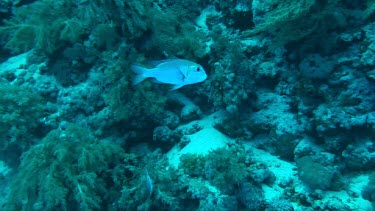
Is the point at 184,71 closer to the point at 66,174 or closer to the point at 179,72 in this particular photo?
the point at 179,72

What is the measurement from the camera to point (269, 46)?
15.3 ft

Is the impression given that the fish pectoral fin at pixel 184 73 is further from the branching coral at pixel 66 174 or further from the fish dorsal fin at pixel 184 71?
the branching coral at pixel 66 174

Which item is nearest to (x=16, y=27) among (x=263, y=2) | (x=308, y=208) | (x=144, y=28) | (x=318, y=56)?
(x=144, y=28)

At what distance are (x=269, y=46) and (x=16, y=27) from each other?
5944 millimetres

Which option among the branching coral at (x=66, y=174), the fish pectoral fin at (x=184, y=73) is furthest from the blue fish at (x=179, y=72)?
the branching coral at (x=66, y=174)

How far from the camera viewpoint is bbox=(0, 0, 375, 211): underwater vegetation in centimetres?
381

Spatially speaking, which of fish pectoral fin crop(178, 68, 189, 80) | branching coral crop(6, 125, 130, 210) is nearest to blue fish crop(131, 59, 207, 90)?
fish pectoral fin crop(178, 68, 189, 80)

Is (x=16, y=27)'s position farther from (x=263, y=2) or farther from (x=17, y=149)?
(x=263, y=2)

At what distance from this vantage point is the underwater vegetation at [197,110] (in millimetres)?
3812

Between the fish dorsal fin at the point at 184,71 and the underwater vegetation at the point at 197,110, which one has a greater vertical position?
the fish dorsal fin at the point at 184,71

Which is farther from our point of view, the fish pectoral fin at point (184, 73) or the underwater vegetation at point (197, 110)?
the underwater vegetation at point (197, 110)

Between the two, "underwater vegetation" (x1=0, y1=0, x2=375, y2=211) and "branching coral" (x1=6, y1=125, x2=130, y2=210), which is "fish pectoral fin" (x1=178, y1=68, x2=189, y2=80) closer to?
"underwater vegetation" (x1=0, y1=0, x2=375, y2=211)

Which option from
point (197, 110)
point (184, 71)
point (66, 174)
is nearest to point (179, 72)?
point (184, 71)

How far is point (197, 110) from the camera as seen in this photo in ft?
17.4
